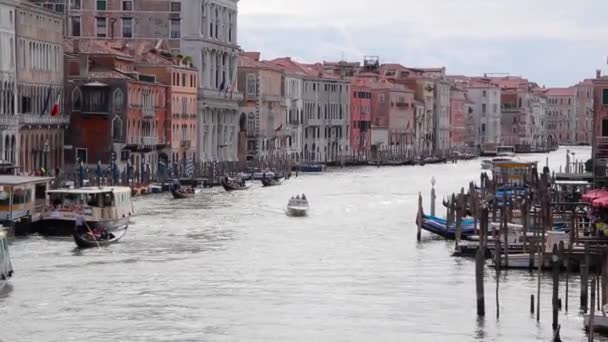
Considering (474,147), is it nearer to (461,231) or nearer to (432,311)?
(461,231)

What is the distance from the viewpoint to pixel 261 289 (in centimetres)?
2339

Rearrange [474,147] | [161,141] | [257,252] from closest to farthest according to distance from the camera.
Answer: [257,252]
[161,141]
[474,147]

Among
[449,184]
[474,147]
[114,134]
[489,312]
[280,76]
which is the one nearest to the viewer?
[489,312]

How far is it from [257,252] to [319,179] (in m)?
28.4

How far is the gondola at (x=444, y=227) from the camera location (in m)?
30.7

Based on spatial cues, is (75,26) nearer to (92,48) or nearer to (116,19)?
(116,19)

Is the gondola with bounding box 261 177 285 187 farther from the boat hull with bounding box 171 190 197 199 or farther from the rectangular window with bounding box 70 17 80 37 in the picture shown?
the rectangular window with bounding box 70 17 80 37

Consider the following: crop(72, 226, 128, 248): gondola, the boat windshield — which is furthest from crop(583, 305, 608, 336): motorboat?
the boat windshield

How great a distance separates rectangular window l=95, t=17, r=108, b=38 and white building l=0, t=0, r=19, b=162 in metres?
15.0

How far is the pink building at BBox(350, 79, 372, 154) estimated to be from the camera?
260ft

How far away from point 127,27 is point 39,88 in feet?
41.9

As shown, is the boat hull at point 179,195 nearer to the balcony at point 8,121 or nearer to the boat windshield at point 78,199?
the balcony at point 8,121

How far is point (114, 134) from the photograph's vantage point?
4703cm

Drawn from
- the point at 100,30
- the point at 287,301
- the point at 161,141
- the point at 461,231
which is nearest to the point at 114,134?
the point at 161,141
